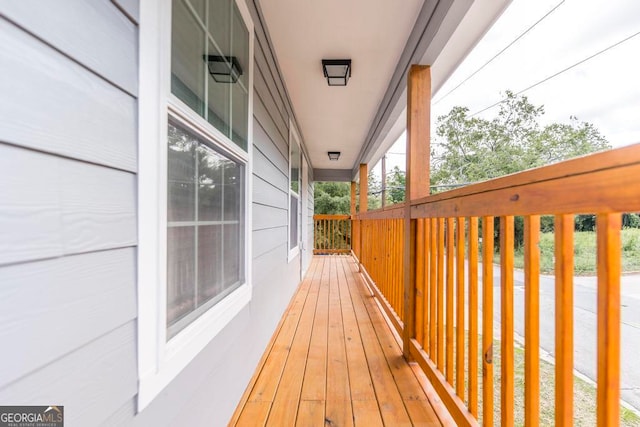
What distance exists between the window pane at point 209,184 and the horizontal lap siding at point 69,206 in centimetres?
41

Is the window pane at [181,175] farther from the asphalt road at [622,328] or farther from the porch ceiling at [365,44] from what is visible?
the porch ceiling at [365,44]

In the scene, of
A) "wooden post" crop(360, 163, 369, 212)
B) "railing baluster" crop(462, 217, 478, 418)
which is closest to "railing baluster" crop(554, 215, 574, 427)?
"railing baluster" crop(462, 217, 478, 418)

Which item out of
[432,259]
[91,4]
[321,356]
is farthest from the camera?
[321,356]

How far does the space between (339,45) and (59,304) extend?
93.1 inches

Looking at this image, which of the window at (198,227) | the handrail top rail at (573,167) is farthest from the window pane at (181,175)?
the handrail top rail at (573,167)

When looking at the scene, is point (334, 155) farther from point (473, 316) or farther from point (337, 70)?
point (473, 316)

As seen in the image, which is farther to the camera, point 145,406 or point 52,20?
point 145,406

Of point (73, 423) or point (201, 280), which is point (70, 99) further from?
point (201, 280)

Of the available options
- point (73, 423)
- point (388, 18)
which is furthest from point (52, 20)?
point (388, 18)

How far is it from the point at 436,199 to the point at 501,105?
56 centimetres

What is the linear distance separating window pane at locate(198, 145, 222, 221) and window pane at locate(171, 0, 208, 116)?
0.57ft

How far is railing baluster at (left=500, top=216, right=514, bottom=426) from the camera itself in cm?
101

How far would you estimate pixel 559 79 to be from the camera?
44.8 inches

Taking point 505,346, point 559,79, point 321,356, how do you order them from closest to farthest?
point 505,346 → point 559,79 → point 321,356
